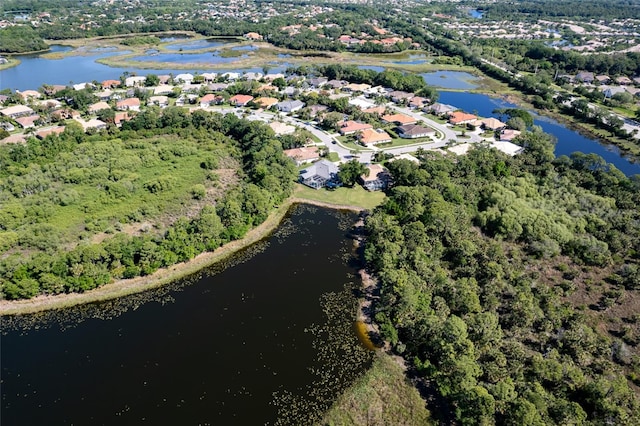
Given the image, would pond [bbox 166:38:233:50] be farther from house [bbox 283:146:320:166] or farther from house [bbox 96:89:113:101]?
house [bbox 283:146:320:166]

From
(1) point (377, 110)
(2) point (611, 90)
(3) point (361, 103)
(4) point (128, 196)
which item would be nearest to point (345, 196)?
(4) point (128, 196)

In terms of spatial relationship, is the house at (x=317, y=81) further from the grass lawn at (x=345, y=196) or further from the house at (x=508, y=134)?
the grass lawn at (x=345, y=196)

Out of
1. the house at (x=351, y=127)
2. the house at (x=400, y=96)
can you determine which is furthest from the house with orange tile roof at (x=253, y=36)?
the house at (x=351, y=127)

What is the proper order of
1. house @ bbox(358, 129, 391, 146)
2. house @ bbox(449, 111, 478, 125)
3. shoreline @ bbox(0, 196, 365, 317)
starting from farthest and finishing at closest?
house @ bbox(449, 111, 478, 125), house @ bbox(358, 129, 391, 146), shoreline @ bbox(0, 196, 365, 317)

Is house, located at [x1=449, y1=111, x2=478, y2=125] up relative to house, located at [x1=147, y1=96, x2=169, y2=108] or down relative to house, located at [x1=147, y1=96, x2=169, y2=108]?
up

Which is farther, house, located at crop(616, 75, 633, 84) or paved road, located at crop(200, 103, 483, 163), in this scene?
house, located at crop(616, 75, 633, 84)

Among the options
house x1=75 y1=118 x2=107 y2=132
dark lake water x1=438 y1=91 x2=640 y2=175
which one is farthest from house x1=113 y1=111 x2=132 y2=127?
dark lake water x1=438 y1=91 x2=640 y2=175

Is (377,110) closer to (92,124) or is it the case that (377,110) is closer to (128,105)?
(128,105)
